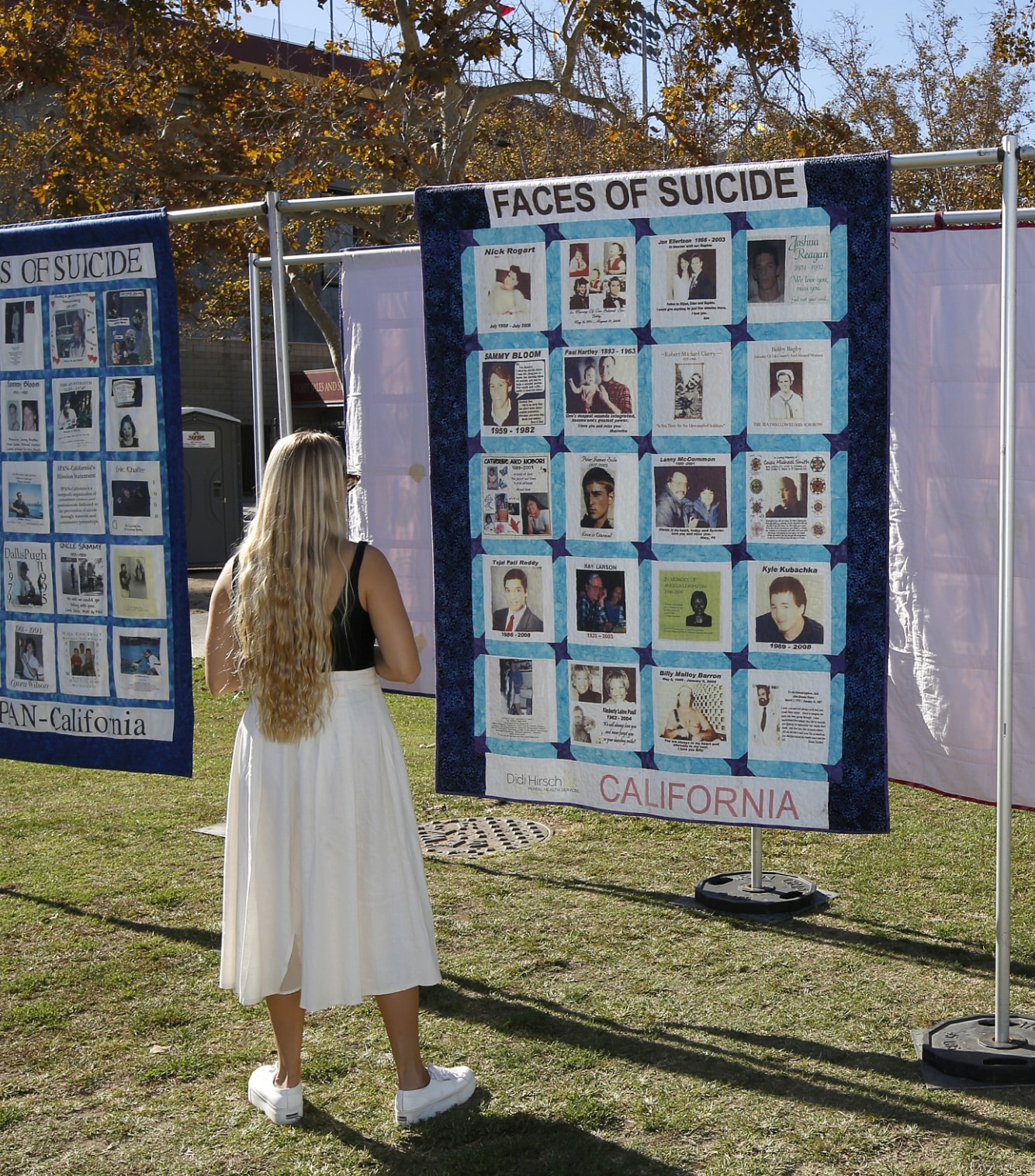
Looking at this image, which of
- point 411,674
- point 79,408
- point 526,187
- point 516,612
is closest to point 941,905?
point 516,612

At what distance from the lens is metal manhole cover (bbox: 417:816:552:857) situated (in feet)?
20.2

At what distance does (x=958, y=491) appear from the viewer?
4.37 m

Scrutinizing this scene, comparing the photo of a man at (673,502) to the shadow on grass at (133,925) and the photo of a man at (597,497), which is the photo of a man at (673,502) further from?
the shadow on grass at (133,925)

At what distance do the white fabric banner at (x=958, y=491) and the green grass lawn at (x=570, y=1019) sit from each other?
86 centimetres

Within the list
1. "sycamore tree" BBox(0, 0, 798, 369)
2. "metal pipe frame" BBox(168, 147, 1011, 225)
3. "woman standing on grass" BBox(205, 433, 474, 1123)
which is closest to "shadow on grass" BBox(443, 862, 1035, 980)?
"woman standing on grass" BBox(205, 433, 474, 1123)

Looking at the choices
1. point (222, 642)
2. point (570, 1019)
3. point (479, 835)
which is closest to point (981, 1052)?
point (570, 1019)

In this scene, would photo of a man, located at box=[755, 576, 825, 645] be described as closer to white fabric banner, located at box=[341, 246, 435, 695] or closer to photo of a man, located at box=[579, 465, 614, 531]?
photo of a man, located at box=[579, 465, 614, 531]

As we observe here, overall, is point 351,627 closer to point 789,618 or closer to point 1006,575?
point 789,618

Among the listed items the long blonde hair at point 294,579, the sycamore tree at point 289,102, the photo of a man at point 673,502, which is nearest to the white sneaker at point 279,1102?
the long blonde hair at point 294,579

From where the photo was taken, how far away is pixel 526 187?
4.02 meters

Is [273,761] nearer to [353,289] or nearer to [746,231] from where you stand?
[746,231]

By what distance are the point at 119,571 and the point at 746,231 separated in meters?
2.56

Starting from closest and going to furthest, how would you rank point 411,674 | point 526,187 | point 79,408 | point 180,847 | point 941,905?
point 411,674 < point 526,187 < point 79,408 < point 941,905 < point 180,847

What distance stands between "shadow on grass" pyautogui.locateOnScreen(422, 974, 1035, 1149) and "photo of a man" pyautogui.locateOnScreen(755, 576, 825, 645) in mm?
1222
